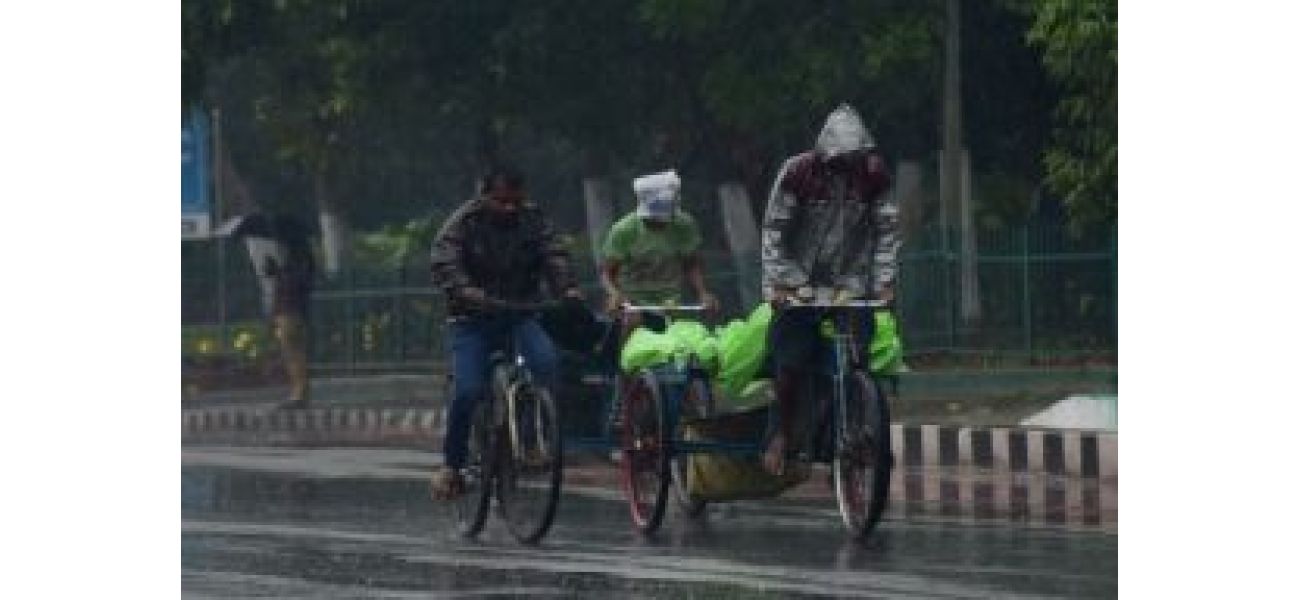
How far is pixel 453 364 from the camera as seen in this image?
632 inches

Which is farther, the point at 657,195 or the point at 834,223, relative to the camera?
the point at 657,195

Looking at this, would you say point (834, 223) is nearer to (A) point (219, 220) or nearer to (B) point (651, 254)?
(B) point (651, 254)

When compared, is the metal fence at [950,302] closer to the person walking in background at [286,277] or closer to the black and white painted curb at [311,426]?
the person walking in background at [286,277]

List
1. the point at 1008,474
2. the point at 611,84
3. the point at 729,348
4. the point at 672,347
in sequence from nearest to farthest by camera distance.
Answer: the point at 729,348, the point at 672,347, the point at 1008,474, the point at 611,84

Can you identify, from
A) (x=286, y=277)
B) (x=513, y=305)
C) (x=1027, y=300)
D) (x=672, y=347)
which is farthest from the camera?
(x=286, y=277)

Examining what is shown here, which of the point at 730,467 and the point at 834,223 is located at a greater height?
the point at 834,223

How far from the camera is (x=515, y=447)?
15.8 m

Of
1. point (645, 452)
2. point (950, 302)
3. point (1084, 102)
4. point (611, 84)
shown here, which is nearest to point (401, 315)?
point (611, 84)

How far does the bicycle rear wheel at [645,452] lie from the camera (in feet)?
53.0

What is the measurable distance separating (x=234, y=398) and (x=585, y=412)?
9.25 m

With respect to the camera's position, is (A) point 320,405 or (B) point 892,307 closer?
(B) point 892,307

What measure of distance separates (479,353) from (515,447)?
1.21ft
